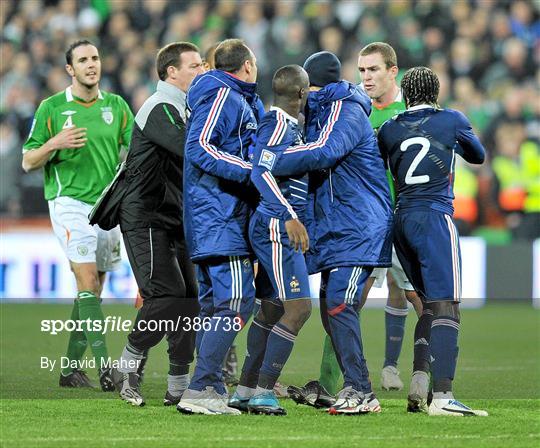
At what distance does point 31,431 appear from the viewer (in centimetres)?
618

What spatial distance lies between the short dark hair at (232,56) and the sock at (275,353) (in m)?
1.45

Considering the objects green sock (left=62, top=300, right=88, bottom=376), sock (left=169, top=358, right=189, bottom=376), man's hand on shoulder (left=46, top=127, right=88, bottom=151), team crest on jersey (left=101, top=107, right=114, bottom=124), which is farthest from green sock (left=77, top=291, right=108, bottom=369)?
team crest on jersey (left=101, top=107, right=114, bottom=124)

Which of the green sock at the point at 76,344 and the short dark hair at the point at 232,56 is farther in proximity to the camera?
the green sock at the point at 76,344

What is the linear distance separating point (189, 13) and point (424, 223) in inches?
514

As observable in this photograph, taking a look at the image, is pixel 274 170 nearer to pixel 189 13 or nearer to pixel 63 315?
pixel 63 315

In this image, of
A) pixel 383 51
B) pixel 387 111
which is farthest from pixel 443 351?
pixel 387 111

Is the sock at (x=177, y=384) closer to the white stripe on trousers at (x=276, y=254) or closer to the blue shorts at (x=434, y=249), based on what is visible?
the white stripe on trousers at (x=276, y=254)

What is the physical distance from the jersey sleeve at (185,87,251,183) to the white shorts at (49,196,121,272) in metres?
2.00

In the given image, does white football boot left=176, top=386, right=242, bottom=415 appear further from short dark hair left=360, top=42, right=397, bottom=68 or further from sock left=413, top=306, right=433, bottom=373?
short dark hair left=360, top=42, right=397, bottom=68

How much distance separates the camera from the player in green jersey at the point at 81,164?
332 inches

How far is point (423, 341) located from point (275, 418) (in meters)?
1.13

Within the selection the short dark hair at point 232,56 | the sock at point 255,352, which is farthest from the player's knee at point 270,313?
the short dark hair at point 232,56

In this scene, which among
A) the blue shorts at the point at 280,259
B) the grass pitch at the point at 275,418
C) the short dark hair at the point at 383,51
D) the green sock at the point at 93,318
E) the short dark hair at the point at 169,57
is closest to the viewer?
the grass pitch at the point at 275,418

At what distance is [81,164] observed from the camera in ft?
28.4
